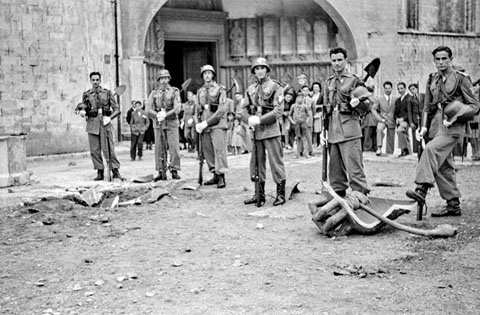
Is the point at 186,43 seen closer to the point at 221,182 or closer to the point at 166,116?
the point at 166,116

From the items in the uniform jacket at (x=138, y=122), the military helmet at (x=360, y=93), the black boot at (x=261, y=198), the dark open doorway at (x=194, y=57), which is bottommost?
the black boot at (x=261, y=198)

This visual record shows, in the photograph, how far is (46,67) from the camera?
49.2 feet

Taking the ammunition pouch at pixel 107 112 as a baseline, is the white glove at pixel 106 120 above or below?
below

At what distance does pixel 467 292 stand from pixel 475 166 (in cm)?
821

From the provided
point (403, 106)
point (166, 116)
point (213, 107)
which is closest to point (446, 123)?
point (213, 107)

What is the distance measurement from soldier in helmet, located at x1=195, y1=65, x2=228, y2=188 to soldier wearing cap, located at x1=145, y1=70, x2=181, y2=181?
0.59m

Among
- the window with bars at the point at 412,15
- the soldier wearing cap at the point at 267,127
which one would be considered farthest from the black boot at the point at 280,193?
the window with bars at the point at 412,15

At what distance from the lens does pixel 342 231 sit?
661 centimetres

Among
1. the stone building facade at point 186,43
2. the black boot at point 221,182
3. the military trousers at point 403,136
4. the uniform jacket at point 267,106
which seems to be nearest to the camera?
the uniform jacket at point 267,106

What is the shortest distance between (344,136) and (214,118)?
10.4ft

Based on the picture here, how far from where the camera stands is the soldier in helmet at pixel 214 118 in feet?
33.6

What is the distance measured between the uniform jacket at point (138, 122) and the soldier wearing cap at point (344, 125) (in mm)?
7804

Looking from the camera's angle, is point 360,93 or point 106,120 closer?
point 360,93

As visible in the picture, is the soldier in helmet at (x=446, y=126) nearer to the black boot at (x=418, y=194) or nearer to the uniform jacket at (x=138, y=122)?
the black boot at (x=418, y=194)
